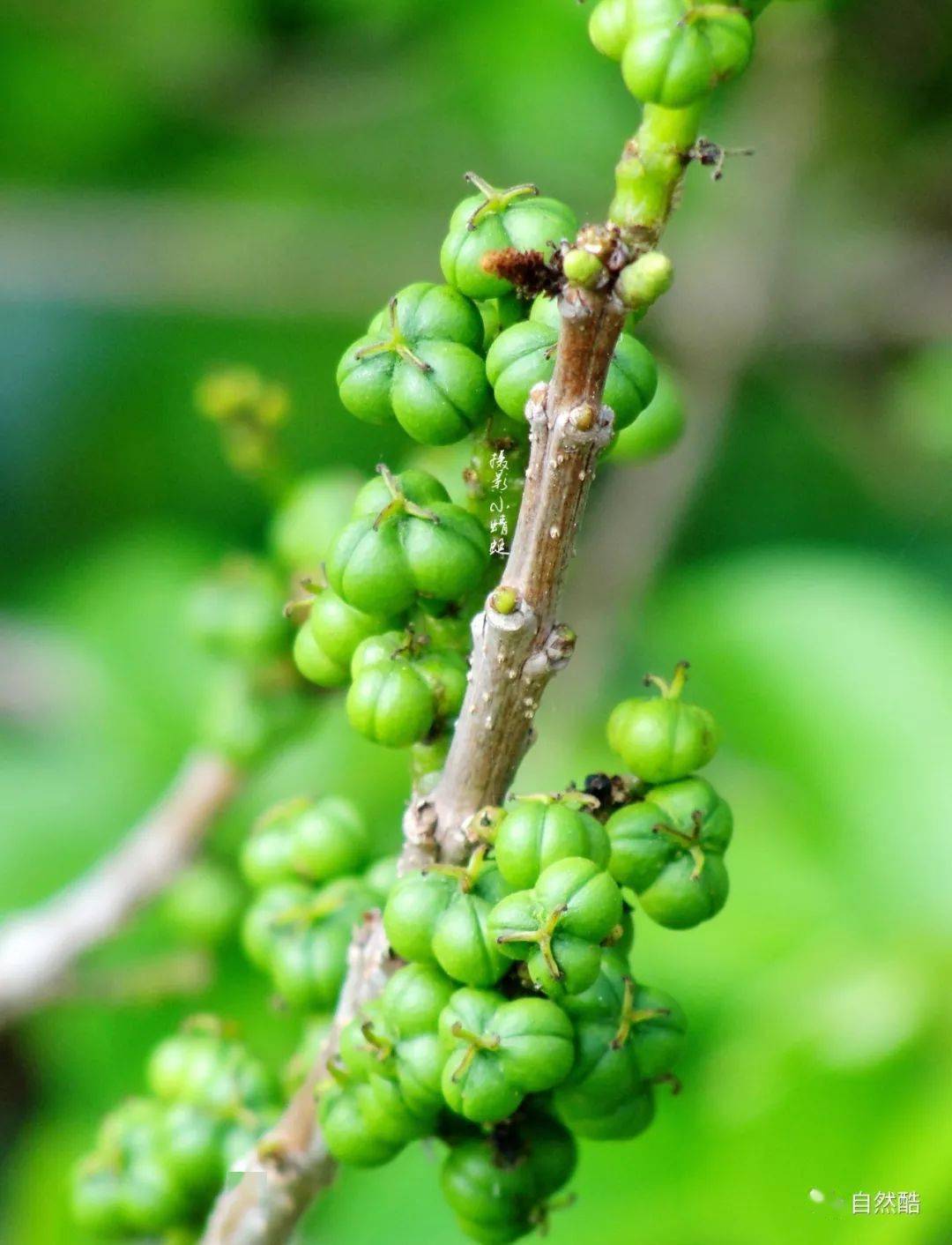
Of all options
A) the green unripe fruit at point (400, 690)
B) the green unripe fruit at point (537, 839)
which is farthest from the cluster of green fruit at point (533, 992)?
the green unripe fruit at point (400, 690)

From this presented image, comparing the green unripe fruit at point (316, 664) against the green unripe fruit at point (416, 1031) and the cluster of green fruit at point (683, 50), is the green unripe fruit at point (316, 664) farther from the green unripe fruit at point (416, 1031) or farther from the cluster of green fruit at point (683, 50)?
the cluster of green fruit at point (683, 50)

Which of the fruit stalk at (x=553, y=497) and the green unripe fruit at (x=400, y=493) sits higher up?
the green unripe fruit at (x=400, y=493)

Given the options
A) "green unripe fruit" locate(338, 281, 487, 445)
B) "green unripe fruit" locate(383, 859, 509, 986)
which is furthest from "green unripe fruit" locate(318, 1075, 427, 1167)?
"green unripe fruit" locate(338, 281, 487, 445)

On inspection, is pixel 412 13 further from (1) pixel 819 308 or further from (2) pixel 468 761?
(2) pixel 468 761

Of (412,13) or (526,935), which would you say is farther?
(412,13)

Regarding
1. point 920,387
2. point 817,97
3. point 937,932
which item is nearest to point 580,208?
point 817,97

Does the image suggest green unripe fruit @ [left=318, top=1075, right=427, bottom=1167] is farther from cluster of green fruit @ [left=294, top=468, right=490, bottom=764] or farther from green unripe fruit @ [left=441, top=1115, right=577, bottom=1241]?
cluster of green fruit @ [left=294, top=468, right=490, bottom=764]

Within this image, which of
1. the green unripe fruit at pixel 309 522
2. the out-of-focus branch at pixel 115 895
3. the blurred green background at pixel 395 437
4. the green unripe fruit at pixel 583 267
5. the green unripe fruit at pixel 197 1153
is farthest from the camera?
the blurred green background at pixel 395 437
